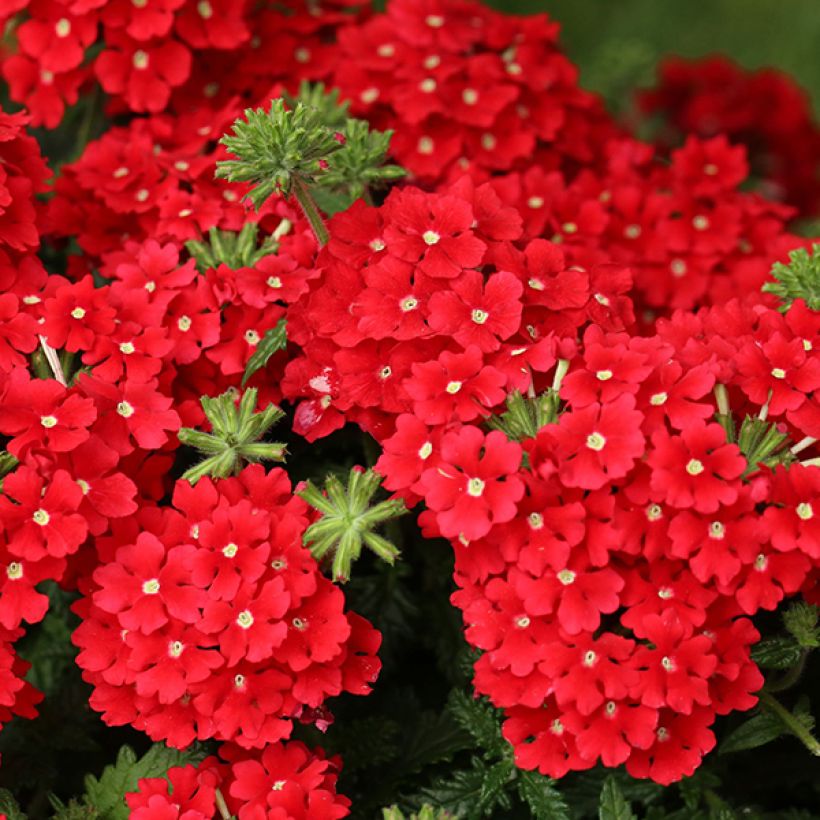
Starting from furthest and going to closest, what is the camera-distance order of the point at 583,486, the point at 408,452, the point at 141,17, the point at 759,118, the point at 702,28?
the point at 702,28 → the point at 759,118 → the point at 141,17 → the point at 408,452 → the point at 583,486

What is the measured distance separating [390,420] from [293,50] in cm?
116

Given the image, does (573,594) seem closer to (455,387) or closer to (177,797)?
(455,387)

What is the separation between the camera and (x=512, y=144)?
8.23 feet

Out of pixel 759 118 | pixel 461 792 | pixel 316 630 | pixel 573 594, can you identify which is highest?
pixel 573 594

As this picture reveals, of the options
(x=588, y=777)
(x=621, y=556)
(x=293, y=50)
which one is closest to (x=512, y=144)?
(x=293, y=50)

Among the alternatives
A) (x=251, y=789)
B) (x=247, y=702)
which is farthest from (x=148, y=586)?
(x=251, y=789)

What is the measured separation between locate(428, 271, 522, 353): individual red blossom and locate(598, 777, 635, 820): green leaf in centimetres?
70

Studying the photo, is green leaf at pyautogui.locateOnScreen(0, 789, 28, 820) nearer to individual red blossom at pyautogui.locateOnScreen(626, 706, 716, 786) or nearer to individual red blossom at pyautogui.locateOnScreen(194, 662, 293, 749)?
individual red blossom at pyautogui.locateOnScreen(194, 662, 293, 749)

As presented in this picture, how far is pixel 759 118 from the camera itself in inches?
135

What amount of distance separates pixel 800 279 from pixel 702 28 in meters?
3.43

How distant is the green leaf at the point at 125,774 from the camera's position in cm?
188

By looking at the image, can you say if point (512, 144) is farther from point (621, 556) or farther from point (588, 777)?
point (588, 777)

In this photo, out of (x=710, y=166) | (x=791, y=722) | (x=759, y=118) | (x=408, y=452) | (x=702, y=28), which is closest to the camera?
(x=408, y=452)

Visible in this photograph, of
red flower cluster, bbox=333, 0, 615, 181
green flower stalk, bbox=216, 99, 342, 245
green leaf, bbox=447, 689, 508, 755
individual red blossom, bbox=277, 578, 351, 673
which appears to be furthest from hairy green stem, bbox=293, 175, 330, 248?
green leaf, bbox=447, 689, 508, 755
